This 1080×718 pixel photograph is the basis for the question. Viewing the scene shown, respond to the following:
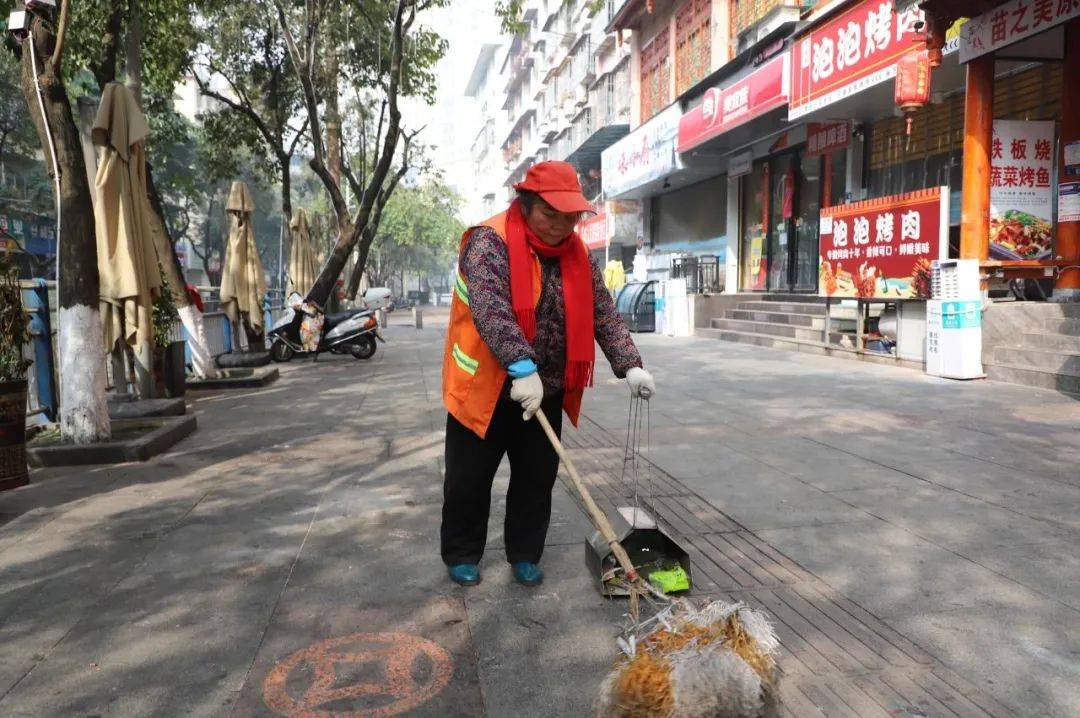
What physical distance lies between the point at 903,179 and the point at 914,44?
3.61m

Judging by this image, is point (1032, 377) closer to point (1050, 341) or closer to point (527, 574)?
point (1050, 341)

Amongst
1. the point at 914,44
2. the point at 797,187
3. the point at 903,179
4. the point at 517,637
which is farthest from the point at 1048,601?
the point at 797,187

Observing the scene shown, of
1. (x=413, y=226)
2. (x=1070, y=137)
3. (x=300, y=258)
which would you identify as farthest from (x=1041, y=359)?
(x=413, y=226)

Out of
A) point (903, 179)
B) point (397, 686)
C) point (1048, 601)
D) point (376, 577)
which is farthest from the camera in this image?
point (903, 179)

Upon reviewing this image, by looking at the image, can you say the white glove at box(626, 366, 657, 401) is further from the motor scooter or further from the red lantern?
the motor scooter

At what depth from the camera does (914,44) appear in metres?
10.4

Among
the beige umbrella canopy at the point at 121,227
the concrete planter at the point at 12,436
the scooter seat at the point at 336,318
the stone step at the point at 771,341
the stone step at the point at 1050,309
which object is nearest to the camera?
the concrete planter at the point at 12,436

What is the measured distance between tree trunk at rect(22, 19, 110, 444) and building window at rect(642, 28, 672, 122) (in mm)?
19183

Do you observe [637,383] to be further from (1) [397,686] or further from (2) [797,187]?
(2) [797,187]

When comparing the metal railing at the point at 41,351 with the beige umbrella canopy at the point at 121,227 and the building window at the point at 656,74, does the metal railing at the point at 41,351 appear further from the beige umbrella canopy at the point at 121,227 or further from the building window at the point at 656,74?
the building window at the point at 656,74

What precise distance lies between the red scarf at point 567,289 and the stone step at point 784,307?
11.2m

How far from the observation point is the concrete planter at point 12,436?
5023mm

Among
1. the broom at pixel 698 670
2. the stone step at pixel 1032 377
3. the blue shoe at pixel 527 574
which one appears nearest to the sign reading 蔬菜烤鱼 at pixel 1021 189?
the stone step at pixel 1032 377

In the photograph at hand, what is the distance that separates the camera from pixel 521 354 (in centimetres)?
288
